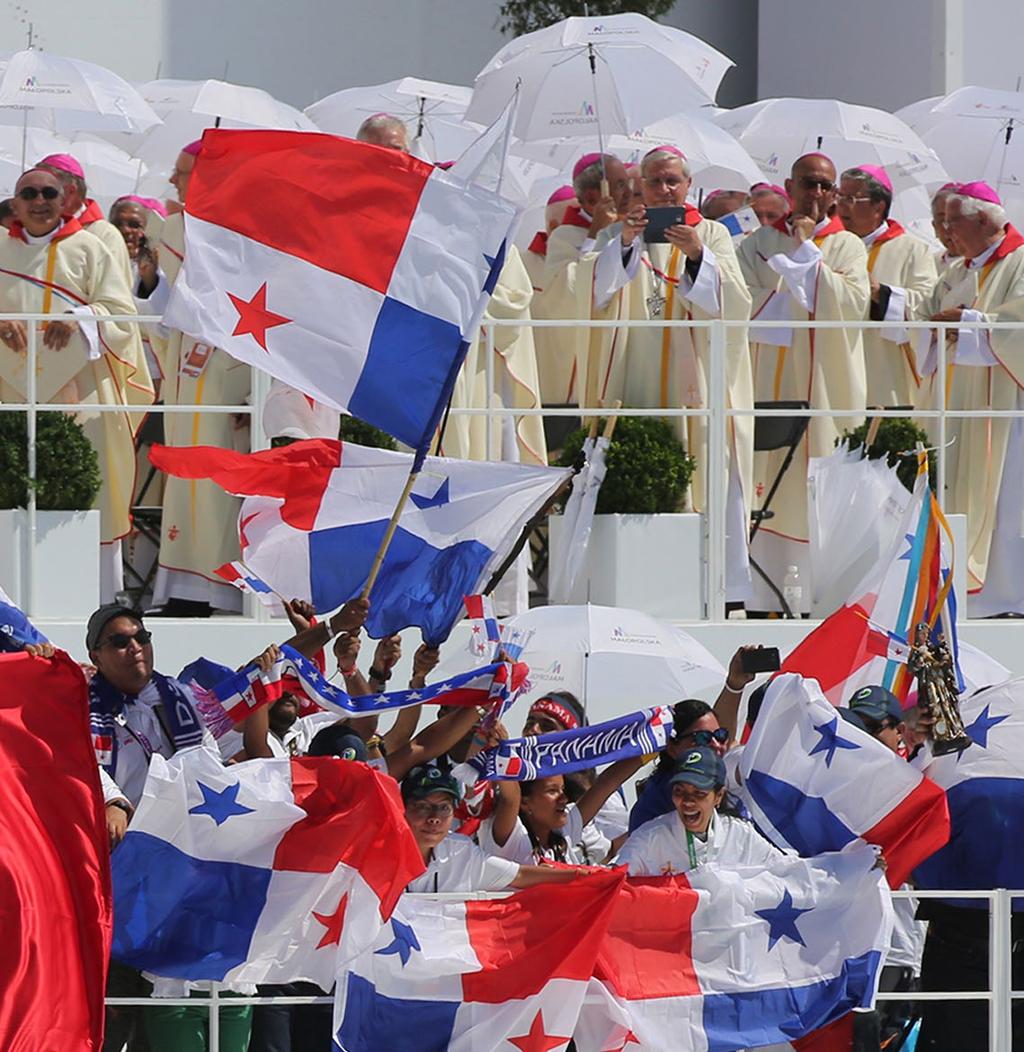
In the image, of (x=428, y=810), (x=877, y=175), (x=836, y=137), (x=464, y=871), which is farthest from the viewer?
(x=836, y=137)

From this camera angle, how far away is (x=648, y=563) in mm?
10062

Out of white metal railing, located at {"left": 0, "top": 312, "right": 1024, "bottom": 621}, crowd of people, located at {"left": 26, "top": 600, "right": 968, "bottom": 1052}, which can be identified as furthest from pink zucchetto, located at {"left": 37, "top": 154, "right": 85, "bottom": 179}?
crowd of people, located at {"left": 26, "top": 600, "right": 968, "bottom": 1052}

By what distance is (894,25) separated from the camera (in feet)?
78.6

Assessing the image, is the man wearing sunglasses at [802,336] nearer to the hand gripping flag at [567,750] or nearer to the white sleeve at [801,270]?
the white sleeve at [801,270]

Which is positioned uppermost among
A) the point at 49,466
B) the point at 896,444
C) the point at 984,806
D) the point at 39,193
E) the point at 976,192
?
the point at 976,192

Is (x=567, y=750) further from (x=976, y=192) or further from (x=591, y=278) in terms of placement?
(x=976, y=192)

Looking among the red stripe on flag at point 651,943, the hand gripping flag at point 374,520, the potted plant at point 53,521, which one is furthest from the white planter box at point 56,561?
the red stripe on flag at point 651,943

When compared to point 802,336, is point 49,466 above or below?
below

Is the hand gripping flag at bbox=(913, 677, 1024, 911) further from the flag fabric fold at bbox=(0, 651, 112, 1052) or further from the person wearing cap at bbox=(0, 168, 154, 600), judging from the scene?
the person wearing cap at bbox=(0, 168, 154, 600)

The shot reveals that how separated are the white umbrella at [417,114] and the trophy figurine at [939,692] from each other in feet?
23.7

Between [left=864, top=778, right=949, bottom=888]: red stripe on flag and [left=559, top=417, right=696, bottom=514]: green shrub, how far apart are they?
9.55 feet

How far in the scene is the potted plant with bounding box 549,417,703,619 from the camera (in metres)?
10.0

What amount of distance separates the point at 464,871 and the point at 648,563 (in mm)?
3038

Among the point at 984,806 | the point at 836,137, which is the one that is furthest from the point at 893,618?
the point at 836,137
